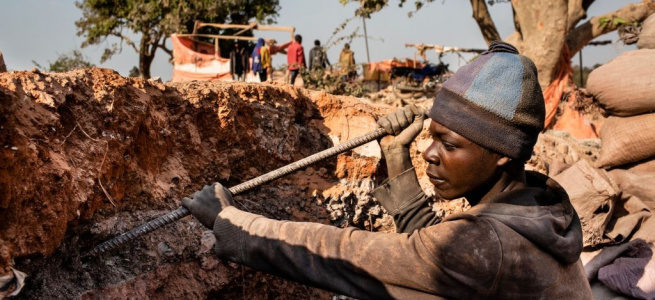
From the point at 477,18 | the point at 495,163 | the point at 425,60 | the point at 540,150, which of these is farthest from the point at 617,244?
the point at 425,60

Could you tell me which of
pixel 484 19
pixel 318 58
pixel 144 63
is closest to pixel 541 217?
pixel 318 58

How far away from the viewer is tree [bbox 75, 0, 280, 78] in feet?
56.3

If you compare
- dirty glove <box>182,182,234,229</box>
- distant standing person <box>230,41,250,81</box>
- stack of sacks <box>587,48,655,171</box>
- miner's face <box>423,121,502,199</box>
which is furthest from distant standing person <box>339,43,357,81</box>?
miner's face <box>423,121,502,199</box>

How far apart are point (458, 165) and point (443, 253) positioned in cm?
35

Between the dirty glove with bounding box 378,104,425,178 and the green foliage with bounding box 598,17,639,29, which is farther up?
the dirty glove with bounding box 378,104,425,178

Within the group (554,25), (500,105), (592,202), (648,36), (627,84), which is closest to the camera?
(500,105)

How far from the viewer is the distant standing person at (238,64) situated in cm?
1382

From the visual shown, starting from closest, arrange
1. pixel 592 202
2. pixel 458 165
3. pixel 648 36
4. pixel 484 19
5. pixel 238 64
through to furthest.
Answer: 1. pixel 458 165
2. pixel 592 202
3. pixel 648 36
4. pixel 484 19
5. pixel 238 64

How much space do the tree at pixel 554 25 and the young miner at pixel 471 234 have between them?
774cm

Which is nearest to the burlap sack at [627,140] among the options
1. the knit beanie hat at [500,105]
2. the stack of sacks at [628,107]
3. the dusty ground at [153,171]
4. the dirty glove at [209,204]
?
the stack of sacks at [628,107]

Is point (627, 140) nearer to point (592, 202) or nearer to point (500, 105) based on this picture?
point (592, 202)

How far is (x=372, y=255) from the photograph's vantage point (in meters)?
1.69

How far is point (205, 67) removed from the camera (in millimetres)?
14531

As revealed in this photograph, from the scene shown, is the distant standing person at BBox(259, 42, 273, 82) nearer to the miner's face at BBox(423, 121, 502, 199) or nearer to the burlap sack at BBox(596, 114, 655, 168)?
the burlap sack at BBox(596, 114, 655, 168)
